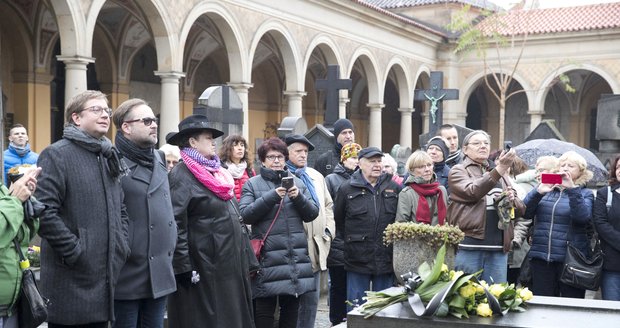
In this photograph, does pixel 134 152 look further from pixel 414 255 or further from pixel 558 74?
pixel 558 74

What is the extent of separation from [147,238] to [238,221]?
2.40 feet

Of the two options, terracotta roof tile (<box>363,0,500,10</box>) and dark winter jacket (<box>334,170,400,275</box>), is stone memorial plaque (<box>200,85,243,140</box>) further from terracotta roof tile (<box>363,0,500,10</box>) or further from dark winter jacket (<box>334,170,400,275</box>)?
terracotta roof tile (<box>363,0,500,10</box>)

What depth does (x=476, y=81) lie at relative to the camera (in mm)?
29781

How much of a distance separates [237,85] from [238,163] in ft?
37.4

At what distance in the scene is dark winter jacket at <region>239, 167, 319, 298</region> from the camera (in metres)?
5.11

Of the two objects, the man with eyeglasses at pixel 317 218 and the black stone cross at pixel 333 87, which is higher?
the black stone cross at pixel 333 87

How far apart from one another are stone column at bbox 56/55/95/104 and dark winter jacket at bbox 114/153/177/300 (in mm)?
10242

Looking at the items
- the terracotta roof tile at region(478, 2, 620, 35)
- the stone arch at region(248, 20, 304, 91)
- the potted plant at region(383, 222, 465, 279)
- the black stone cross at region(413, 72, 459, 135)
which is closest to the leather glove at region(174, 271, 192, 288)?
the potted plant at region(383, 222, 465, 279)

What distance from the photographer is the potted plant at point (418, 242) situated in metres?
4.71

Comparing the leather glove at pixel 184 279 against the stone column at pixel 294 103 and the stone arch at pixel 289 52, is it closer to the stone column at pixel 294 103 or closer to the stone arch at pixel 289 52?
the stone arch at pixel 289 52

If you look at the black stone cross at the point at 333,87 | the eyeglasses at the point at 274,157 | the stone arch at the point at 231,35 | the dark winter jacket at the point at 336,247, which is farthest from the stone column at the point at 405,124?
the eyeglasses at the point at 274,157

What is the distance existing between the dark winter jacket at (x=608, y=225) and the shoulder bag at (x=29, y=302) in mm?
3999

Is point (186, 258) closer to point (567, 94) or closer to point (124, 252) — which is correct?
point (124, 252)

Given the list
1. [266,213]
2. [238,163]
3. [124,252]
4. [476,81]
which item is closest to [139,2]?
[238,163]
